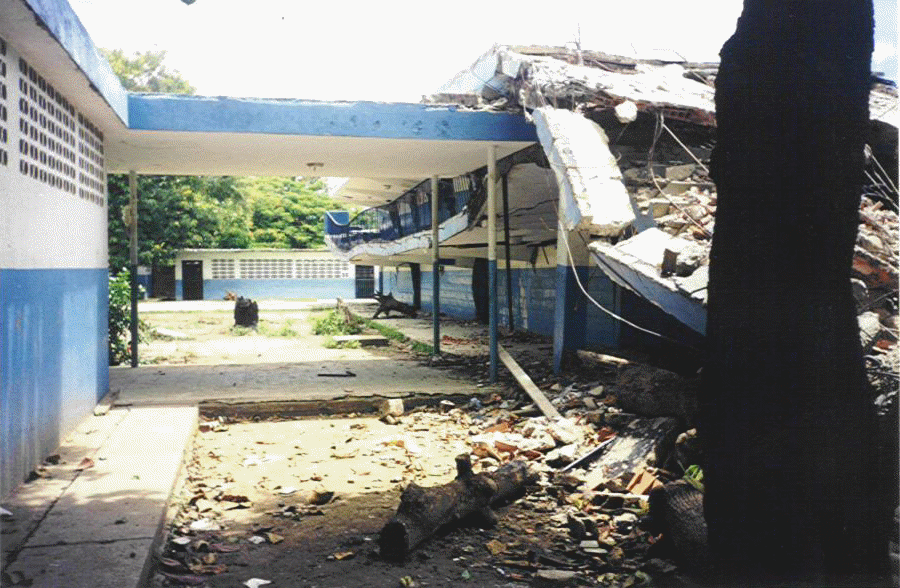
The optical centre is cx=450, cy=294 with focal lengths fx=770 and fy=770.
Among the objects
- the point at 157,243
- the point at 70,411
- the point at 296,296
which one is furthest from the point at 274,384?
the point at 296,296

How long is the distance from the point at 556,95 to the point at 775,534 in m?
6.88

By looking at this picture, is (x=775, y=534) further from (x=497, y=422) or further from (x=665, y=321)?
(x=665, y=321)

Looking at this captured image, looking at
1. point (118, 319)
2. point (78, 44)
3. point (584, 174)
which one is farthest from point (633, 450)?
point (118, 319)

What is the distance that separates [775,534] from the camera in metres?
3.37

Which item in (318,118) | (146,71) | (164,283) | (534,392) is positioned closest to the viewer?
(534,392)

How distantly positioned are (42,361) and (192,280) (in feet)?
102

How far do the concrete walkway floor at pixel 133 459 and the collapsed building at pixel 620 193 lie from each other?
267cm

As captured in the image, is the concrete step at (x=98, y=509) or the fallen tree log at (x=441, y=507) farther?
the fallen tree log at (x=441, y=507)

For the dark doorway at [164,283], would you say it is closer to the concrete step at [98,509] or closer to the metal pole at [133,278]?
the metal pole at [133,278]

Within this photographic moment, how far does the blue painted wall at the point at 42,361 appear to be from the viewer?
520 cm

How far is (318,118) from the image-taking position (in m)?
9.23

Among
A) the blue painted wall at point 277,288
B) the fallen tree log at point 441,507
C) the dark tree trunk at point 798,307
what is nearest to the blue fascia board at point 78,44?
the fallen tree log at point 441,507

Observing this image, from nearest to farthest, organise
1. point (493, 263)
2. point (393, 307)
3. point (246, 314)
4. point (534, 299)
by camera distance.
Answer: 1. point (493, 263)
2. point (534, 299)
3. point (246, 314)
4. point (393, 307)

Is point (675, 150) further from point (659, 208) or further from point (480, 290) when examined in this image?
point (480, 290)
